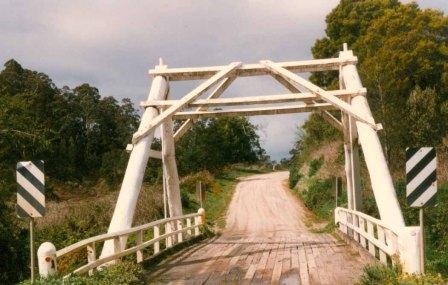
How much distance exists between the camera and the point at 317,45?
165 feet

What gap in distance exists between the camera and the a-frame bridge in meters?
10.1

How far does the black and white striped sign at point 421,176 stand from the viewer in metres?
8.56

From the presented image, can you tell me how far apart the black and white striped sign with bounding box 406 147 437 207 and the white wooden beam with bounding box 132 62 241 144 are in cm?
675

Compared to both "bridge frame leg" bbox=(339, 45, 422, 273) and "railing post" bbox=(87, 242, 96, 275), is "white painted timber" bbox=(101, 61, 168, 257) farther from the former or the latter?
"bridge frame leg" bbox=(339, 45, 422, 273)

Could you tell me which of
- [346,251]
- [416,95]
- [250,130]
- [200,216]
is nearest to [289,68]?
[346,251]

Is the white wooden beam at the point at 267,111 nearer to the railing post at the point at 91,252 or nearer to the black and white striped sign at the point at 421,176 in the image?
the railing post at the point at 91,252

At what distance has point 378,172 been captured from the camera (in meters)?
11.9

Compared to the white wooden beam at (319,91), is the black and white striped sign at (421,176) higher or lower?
lower

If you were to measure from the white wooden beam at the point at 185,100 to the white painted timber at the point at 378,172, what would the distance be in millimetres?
3048

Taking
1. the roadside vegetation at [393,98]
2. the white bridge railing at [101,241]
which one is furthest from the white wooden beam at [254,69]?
the roadside vegetation at [393,98]

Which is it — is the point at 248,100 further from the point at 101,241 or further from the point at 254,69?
the point at 101,241

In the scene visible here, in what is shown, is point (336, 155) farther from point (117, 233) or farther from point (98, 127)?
point (98, 127)

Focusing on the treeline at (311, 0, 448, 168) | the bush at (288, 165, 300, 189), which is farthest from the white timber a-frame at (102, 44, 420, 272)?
the bush at (288, 165, 300, 189)

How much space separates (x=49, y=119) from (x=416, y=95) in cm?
4578
